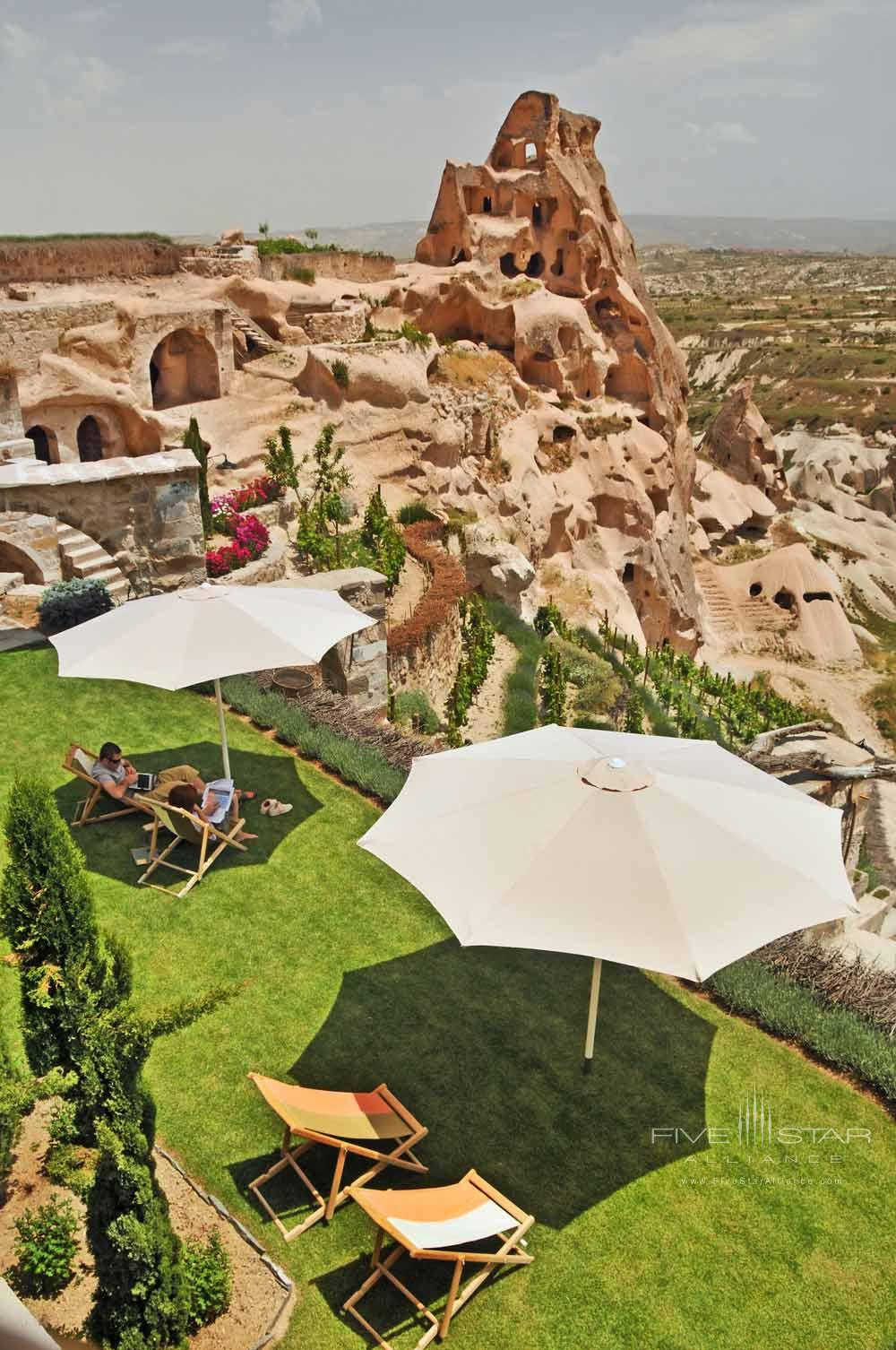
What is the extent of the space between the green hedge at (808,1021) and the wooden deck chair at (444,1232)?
107 inches

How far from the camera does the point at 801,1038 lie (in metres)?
7.07

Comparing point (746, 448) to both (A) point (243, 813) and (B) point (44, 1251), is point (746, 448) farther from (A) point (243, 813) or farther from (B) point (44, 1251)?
(B) point (44, 1251)

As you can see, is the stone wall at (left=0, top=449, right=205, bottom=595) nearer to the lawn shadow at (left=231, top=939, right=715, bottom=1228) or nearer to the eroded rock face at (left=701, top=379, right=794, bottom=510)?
the lawn shadow at (left=231, top=939, right=715, bottom=1228)

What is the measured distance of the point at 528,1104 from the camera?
21.1 feet

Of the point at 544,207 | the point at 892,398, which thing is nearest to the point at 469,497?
the point at 544,207

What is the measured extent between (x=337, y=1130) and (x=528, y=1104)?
1.47 m

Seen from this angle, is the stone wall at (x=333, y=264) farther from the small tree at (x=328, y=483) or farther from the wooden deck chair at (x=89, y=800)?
the wooden deck chair at (x=89, y=800)

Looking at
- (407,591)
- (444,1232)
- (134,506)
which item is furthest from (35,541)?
(444,1232)

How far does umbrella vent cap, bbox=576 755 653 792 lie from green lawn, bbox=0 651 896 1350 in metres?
2.19

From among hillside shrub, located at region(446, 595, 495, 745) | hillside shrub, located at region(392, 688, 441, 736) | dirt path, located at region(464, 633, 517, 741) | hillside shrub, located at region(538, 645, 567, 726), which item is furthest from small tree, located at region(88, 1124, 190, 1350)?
hillside shrub, located at region(538, 645, 567, 726)

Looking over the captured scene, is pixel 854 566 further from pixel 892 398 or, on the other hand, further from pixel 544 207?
pixel 892 398

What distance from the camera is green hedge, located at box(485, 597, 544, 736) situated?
16547mm

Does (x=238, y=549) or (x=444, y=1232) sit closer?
(x=444, y=1232)

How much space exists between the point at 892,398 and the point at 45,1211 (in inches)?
3499
